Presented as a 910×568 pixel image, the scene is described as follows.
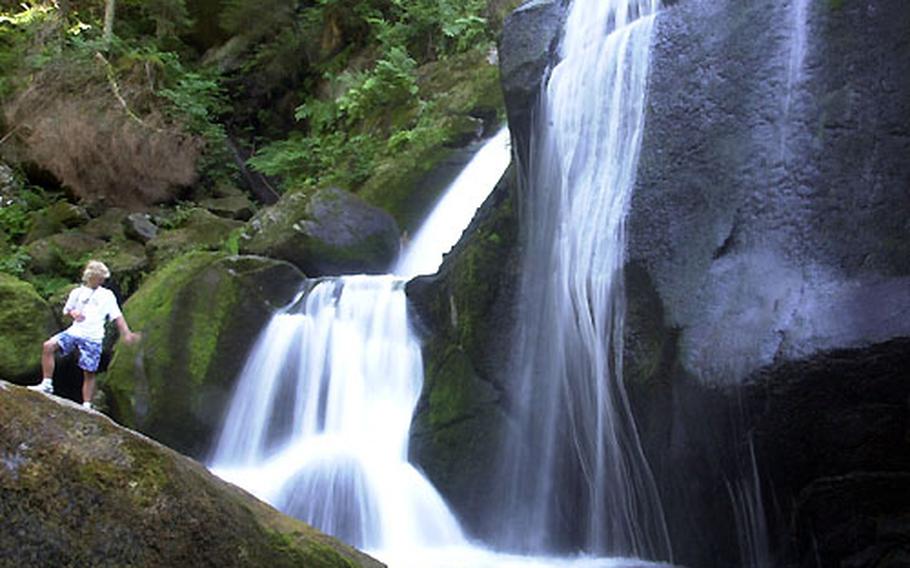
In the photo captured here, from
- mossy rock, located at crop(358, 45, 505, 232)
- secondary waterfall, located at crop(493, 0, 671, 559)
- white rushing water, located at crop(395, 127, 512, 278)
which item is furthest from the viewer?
mossy rock, located at crop(358, 45, 505, 232)

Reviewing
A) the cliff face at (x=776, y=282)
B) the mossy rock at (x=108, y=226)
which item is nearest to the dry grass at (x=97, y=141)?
the mossy rock at (x=108, y=226)

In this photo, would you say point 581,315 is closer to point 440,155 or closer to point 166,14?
point 440,155

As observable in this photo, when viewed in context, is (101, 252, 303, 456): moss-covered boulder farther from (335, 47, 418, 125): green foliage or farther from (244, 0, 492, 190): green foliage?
(335, 47, 418, 125): green foliage

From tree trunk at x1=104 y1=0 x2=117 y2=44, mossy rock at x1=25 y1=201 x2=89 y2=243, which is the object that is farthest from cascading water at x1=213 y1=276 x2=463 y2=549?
tree trunk at x1=104 y1=0 x2=117 y2=44

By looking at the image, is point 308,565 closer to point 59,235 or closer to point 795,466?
point 795,466

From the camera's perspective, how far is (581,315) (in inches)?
249

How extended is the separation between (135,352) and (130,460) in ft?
22.9

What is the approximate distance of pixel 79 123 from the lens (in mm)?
15688

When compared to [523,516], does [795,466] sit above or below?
above

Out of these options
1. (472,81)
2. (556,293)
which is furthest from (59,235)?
(556,293)

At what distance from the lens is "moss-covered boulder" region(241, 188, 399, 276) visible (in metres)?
10.5

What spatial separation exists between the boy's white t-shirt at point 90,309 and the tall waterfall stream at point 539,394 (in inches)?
76.7

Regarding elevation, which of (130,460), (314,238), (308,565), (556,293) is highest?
(314,238)

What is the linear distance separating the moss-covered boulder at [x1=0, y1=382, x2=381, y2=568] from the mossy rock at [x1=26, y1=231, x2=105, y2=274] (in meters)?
11.7
